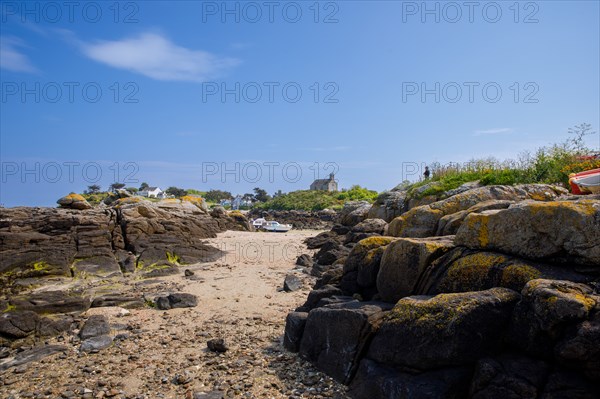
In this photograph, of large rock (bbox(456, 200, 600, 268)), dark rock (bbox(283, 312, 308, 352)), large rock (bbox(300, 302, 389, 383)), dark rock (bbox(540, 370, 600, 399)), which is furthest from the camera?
dark rock (bbox(283, 312, 308, 352))

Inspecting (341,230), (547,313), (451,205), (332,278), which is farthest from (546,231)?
(341,230)

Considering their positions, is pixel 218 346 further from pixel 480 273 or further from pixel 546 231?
pixel 546 231

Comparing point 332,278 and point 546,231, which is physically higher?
point 546,231

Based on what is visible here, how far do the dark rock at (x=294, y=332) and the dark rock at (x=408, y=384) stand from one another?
192 centimetres

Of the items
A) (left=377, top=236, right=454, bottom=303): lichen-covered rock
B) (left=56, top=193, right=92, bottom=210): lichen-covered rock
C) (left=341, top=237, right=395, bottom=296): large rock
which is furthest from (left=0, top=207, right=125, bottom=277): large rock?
(left=377, top=236, right=454, bottom=303): lichen-covered rock

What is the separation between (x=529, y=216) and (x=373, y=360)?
3.35 meters

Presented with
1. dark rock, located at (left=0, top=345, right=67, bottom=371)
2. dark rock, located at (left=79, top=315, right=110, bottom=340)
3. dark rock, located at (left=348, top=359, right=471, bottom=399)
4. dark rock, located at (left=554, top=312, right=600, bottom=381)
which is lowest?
dark rock, located at (left=0, top=345, right=67, bottom=371)

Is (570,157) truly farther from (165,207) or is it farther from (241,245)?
(165,207)

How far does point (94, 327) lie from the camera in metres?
9.05

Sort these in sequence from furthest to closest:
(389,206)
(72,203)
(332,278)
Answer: (72,203) < (389,206) < (332,278)

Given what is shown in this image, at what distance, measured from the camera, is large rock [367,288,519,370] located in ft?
15.8

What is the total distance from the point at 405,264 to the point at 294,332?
2.64 m

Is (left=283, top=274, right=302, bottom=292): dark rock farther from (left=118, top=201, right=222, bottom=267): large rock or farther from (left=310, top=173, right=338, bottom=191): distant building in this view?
(left=310, top=173, right=338, bottom=191): distant building

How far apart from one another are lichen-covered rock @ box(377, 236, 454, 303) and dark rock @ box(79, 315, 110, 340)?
676 centimetres
